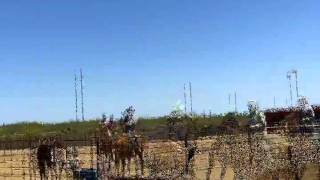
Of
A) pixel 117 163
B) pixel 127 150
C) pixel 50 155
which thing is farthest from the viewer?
pixel 127 150

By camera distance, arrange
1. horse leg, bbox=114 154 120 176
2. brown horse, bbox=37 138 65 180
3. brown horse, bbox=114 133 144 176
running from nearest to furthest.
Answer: horse leg, bbox=114 154 120 176 < brown horse, bbox=114 133 144 176 < brown horse, bbox=37 138 65 180

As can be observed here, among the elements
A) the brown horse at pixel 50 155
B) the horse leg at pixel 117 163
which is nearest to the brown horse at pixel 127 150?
the horse leg at pixel 117 163

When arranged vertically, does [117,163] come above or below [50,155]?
below

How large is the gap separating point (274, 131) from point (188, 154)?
699cm

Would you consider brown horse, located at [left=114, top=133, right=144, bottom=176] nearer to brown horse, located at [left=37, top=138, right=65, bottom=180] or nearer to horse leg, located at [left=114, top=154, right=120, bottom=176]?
horse leg, located at [left=114, top=154, right=120, bottom=176]

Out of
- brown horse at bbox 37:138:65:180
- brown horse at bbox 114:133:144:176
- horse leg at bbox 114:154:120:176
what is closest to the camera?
horse leg at bbox 114:154:120:176

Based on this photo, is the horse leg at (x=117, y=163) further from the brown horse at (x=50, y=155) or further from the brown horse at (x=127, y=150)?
the brown horse at (x=50, y=155)

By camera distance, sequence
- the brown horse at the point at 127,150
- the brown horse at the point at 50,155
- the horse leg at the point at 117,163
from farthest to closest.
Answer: the brown horse at the point at 50,155
the brown horse at the point at 127,150
the horse leg at the point at 117,163

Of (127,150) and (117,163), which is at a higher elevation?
(127,150)

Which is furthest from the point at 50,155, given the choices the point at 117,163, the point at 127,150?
the point at 127,150

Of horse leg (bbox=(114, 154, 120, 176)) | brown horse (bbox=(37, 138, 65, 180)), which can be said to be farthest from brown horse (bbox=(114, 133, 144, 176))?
brown horse (bbox=(37, 138, 65, 180))

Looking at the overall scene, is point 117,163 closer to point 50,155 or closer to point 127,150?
point 127,150

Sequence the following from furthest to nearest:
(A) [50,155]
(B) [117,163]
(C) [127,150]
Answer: (C) [127,150]
(A) [50,155]
(B) [117,163]

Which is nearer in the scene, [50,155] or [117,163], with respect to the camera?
[117,163]
